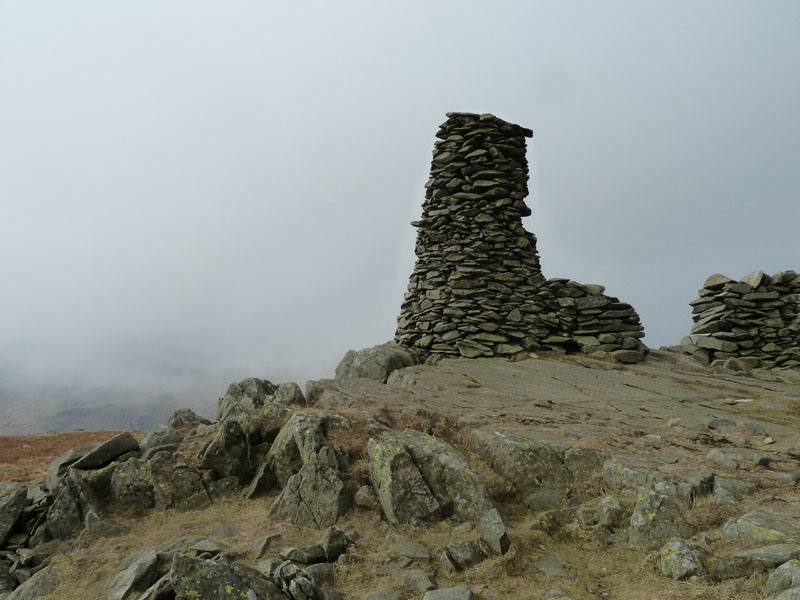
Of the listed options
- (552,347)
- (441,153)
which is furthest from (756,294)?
(441,153)

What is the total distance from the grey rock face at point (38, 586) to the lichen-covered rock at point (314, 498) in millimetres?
3366

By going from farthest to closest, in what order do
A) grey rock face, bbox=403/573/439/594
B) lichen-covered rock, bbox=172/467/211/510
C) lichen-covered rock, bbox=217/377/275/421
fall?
1. lichen-covered rock, bbox=217/377/275/421
2. lichen-covered rock, bbox=172/467/211/510
3. grey rock face, bbox=403/573/439/594

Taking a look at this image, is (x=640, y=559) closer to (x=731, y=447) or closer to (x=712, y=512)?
(x=712, y=512)

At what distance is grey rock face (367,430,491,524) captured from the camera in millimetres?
8375

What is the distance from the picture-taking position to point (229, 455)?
10.7 metres

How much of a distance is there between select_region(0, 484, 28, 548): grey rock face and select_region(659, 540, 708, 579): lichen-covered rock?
11091 mm

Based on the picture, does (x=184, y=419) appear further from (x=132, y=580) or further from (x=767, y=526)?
(x=767, y=526)

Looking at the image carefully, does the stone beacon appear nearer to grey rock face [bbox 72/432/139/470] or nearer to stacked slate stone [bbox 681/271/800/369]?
stacked slate stone [bbox 681/271/800/369]

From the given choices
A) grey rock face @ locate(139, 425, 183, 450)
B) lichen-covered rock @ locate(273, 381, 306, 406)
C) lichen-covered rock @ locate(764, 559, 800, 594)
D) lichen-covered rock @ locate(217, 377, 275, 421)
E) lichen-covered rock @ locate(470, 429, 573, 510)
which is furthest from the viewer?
lichen-covered rock @ locate(217, 377, 275, 421)

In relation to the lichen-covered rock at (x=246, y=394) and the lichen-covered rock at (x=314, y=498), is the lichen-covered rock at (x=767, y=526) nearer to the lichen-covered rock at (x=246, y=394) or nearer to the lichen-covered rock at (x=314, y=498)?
the lichen-covered rock at (x=314, y=498)

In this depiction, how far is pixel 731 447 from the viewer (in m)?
10.8

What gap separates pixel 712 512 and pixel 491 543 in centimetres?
328

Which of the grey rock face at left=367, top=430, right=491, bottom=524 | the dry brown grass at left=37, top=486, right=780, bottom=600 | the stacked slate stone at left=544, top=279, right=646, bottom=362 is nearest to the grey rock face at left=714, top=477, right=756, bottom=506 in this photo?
the dry brown grass at left=37, top=486, right=780, bottom=600

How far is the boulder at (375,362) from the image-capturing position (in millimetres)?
19438
